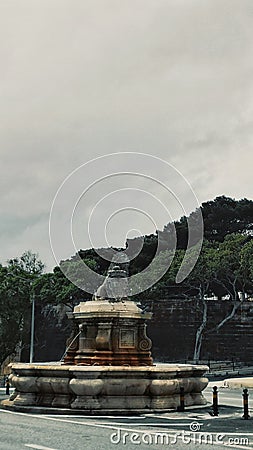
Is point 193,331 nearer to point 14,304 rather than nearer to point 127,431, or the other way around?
point 14,304

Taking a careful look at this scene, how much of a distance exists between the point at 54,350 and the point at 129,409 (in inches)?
1860

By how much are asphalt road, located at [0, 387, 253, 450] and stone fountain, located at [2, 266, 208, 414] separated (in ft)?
2.46

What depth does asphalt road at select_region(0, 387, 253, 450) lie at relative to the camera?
9898 millimetres

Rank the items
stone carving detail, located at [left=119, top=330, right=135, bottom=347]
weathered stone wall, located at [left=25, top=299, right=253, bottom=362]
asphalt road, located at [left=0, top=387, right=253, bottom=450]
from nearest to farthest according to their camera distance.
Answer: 1. asphalt road, located at [left=0, top=387, right=253, bottom=450]
2. stone carving detail, located at [left=119, top=330, right=135, bottom=347]
3. weathered stone wall, located at [left=25, top=299, right=253, bottom=362]

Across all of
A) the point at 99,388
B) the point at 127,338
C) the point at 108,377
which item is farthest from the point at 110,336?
the point at 99,388

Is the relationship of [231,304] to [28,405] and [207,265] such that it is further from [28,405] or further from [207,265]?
[28,405]

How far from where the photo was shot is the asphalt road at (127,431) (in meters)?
9.90

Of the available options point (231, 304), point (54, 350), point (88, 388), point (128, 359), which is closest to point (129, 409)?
point (88, 388)

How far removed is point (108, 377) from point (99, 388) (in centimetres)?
34

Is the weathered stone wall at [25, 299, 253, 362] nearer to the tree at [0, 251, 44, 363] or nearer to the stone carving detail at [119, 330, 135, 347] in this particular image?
the tree at [0, 251, 44, 363]

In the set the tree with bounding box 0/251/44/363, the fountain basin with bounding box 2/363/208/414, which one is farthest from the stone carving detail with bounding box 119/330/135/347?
the tree with bounding box 0/251/44/363

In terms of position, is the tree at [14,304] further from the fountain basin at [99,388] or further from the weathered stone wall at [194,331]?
the fountain basin at [99,388]

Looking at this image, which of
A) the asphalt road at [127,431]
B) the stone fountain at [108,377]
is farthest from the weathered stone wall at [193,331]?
the asphalt road at [127,431]

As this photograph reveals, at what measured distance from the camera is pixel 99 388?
48.2ft
